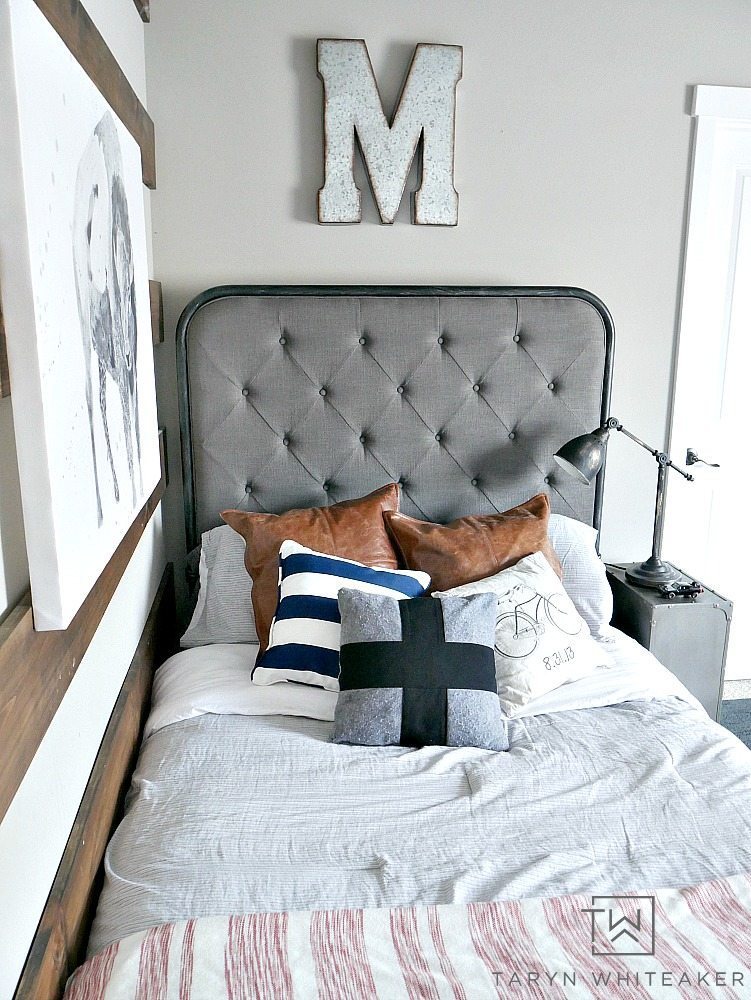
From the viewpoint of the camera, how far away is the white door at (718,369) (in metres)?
2.79

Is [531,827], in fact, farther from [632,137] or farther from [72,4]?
[632,137]

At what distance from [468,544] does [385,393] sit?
555mm

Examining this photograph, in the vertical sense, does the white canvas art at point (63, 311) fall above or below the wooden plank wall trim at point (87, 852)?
above

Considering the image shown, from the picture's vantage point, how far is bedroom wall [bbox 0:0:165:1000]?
103 centimetres

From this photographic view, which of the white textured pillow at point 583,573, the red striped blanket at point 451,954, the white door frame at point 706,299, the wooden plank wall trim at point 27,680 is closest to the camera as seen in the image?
the wooden plank wall trim at point 27,680

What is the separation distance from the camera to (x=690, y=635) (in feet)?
→ 8.41

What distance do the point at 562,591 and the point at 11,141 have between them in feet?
5.62

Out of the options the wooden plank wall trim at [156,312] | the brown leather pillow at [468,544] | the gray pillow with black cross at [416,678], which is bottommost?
the gray pillow with black cross at [416,678]

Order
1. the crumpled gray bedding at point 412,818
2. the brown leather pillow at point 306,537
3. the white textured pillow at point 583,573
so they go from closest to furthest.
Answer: the crumpled gray bedding at point 412,818, the brown leather pillow at point 306,537, the white textured pillow at point 583,573

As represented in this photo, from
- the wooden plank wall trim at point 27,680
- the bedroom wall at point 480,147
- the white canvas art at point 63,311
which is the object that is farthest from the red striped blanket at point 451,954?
the bedroom wall at point 480,147

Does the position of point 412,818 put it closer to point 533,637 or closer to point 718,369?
point 533,637

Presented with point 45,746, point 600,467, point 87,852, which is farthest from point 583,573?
point 45,746

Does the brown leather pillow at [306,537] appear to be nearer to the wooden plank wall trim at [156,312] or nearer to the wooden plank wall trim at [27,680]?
the wooden plank wall trim at [156,312]

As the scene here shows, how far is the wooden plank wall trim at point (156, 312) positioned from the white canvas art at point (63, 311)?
65 cm
